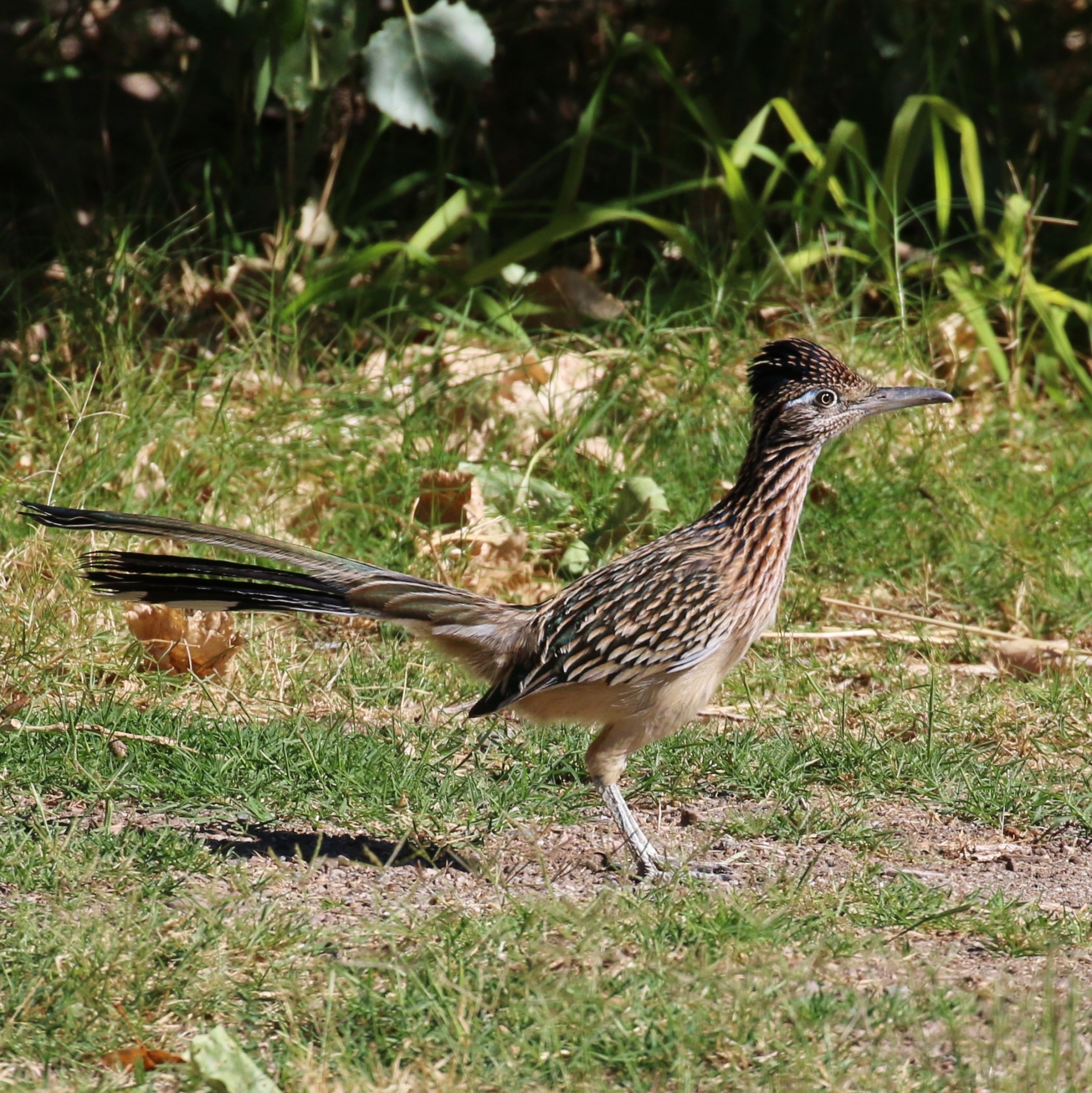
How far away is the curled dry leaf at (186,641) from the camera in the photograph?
17.3 ft

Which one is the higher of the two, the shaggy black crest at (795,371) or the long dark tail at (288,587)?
the shaggy black crest at (795,371)

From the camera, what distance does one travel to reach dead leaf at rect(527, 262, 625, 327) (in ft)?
24.7

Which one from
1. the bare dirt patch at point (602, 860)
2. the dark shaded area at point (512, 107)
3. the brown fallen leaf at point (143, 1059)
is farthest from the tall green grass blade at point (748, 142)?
the brown fallen leaf at point (143, 1059)

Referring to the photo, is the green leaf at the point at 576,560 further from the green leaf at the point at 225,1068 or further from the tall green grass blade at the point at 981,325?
the green leaf at the point at 225,1068

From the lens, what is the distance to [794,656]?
5.78 m

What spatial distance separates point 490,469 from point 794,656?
4.96 feet

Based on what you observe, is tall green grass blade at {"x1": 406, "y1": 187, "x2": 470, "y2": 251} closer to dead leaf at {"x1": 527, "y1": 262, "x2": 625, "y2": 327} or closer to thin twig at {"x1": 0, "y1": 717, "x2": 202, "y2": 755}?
dead leaf at {"x1": 527, "y1": 262, "x2": 625, "y2": 327}

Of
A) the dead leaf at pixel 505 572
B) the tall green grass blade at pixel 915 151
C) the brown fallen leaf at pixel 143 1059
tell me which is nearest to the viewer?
the brown fallen leaf at pixel 143 1059

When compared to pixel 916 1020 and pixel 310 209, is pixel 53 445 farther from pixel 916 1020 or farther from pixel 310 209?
pixel 916 1020

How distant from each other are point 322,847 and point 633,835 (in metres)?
0.82

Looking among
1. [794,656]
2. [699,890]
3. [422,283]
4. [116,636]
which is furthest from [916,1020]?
[422,283]

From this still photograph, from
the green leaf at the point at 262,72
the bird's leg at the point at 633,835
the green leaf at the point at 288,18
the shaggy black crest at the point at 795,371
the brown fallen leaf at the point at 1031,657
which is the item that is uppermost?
the green leaf at the point at 288,18

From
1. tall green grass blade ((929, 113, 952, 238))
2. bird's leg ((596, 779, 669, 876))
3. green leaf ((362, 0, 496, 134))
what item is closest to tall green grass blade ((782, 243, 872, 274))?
tall green grass blade ((929, 113, 952, 238))

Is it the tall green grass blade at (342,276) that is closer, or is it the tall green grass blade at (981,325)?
the tall green grass blade at (342,276)
